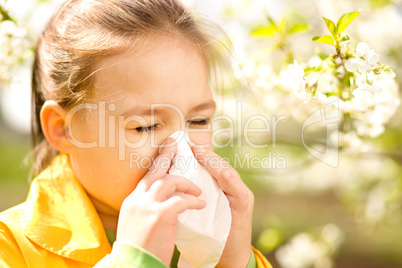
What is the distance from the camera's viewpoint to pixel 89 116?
150cm

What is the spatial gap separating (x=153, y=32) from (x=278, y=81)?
1.88 ft

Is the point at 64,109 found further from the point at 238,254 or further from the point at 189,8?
the point at 238,254

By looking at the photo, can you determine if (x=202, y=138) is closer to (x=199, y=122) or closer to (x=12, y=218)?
(x=199, y=122)

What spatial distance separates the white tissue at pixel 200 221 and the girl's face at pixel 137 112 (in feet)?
0.24

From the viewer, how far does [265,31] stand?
68.4 inches

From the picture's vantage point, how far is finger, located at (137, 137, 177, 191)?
1.32 m

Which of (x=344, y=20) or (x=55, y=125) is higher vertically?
(x=344, y=20)

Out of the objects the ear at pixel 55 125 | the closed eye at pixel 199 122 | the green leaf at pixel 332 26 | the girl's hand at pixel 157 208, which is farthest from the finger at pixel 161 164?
the green leaf at pixel 332 26

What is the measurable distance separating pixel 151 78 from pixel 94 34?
0.27 m

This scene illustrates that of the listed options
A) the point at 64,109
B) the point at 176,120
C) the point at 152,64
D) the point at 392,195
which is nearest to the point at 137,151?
the point at 176,120

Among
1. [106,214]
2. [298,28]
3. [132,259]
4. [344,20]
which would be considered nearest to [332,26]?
[344,20]

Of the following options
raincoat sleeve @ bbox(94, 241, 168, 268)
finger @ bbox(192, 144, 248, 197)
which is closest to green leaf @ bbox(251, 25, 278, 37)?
finger @ bbox(192, 144, 248, 197)

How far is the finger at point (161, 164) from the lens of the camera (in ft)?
4.33

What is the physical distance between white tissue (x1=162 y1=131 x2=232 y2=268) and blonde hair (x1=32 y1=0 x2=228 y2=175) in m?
0.35
